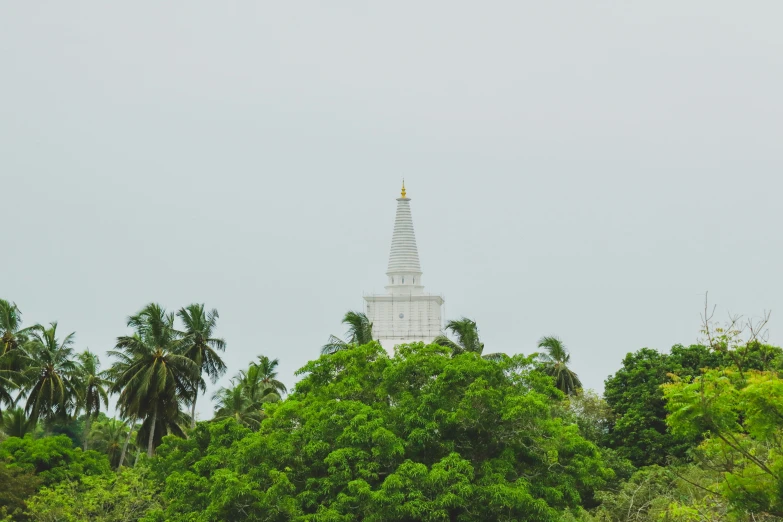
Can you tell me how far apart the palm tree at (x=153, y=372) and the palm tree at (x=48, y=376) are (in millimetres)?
2758

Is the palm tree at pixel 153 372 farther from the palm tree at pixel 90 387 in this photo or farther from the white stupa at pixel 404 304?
the white stupa at pixel 404 304

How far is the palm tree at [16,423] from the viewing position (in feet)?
161

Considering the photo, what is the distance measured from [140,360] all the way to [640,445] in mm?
20531

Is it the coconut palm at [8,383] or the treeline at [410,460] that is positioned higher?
the coconut palm at [8,383]


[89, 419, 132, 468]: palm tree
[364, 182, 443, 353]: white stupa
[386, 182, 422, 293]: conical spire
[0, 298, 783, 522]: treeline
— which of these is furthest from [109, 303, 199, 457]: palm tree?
[386, 182, 422, 293]: conical spire

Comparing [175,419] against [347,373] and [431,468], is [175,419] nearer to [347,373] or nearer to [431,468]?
[347,373]

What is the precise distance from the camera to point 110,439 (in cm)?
7162

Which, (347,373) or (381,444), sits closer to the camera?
(381,444)

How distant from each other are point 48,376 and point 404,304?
152 ft

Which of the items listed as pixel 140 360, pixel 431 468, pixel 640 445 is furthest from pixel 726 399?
pixel 140 360

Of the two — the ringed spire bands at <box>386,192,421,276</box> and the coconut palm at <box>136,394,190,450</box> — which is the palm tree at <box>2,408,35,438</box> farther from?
the ringed spire bands at <box>386,192,421,276</box>

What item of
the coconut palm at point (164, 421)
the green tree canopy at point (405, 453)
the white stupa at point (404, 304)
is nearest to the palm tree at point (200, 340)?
the coconut palm at point (164, 421)

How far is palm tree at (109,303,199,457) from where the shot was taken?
4469cm

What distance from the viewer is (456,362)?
1236 inches
